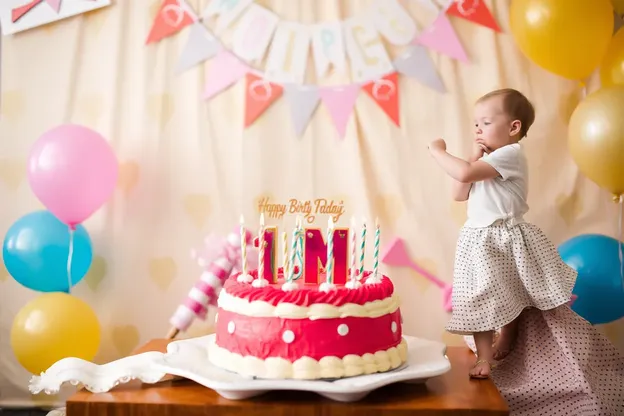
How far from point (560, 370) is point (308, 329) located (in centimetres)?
89

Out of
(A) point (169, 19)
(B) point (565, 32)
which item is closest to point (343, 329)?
(B) point (565, 32)

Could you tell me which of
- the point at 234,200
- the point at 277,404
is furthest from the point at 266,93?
the point at 277,404

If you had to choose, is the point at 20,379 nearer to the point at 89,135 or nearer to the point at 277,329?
the point at 89,135

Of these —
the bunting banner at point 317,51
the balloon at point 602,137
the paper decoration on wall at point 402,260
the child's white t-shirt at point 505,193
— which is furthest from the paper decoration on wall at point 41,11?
the balloon at point 602,137

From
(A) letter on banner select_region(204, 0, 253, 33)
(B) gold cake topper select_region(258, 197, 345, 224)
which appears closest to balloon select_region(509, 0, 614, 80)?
(B) gold cake topper select_region(258, 197, 345, 224)

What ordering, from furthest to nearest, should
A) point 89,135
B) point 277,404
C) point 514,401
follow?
point 89,135 < point 514,401 < point 277,404

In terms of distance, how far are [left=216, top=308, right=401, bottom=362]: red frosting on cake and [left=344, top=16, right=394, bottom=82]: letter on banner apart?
4.34 ft

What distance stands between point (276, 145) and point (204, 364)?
3.90 feet

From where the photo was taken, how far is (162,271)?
3008mm

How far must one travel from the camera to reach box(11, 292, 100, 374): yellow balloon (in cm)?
257

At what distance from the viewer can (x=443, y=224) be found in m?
2.92

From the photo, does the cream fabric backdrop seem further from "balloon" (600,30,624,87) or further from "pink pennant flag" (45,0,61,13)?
"balloon" (600,30,624,87)

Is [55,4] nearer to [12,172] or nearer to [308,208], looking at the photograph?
[12,172]

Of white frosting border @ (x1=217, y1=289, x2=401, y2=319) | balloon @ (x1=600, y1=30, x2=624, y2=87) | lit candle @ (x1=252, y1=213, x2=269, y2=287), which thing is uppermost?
balloon @ (x1=600, y1=30, x2=624, y2=87)
